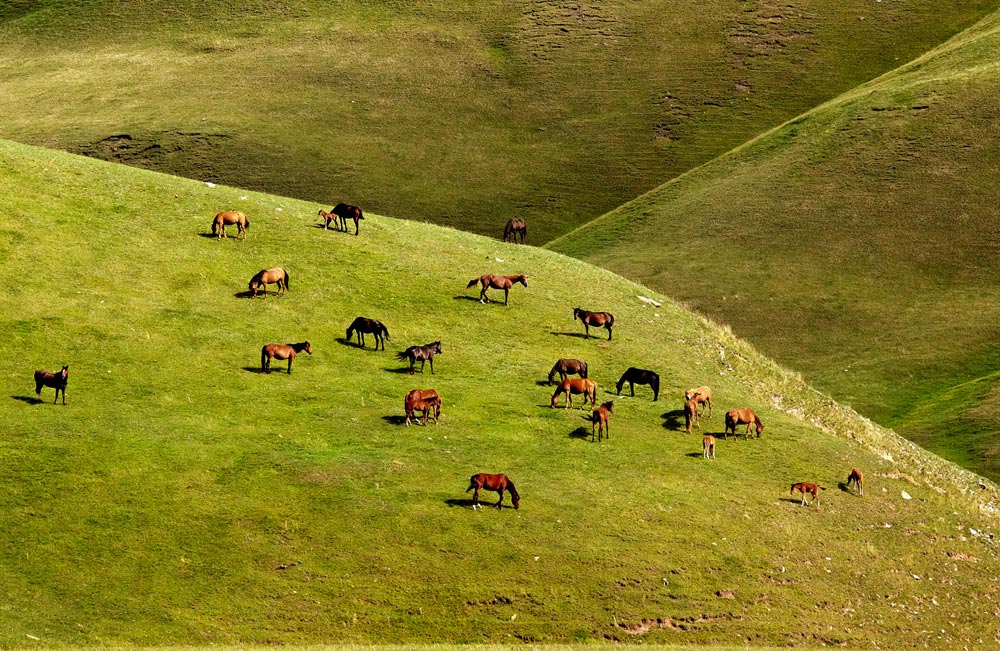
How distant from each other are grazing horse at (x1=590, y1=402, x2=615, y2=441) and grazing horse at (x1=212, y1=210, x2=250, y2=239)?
58.7 feet

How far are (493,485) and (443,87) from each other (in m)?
93.3

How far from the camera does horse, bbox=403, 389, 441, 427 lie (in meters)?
34.6

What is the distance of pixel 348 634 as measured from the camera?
1010 inches

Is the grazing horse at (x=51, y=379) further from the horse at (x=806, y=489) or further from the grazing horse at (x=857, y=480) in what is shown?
the grazing horse at (x=857, y=480)

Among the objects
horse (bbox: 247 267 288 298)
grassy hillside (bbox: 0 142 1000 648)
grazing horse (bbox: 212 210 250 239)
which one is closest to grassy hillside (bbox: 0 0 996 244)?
grazing horse (bbox: 212 210 250 239)

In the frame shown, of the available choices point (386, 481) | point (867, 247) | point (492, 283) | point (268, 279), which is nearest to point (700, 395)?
point (492, 283)

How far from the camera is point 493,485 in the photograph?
3027 cm

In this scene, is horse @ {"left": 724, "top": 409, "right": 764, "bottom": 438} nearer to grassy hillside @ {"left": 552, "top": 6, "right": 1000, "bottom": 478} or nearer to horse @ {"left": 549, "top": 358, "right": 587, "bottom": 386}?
horse @ {"left": 549, "top": 358, "right": 587, "bottom": 386}

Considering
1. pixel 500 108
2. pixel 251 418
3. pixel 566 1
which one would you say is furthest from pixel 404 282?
pixel 566 1

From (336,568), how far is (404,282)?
68.1ft

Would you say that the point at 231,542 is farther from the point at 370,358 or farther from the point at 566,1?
the point at 566,1

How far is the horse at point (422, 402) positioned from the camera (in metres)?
34.6

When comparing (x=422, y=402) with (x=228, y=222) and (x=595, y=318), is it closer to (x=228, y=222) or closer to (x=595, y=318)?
(x=595, y=318)

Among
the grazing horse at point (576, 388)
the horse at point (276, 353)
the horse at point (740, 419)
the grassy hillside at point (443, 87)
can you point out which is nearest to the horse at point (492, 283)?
the grazing horse at point (576, 388)
